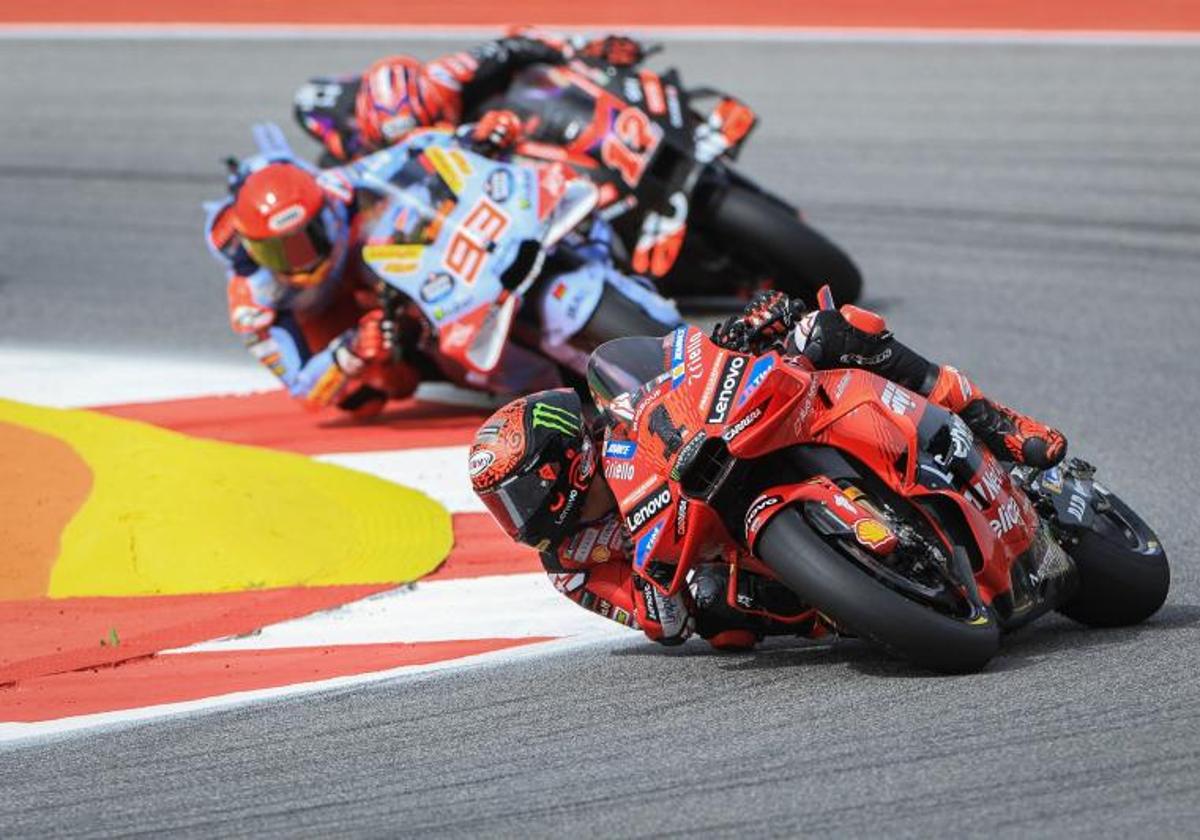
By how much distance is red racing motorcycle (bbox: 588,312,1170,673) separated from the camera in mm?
5328

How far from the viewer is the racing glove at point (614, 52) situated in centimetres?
1129

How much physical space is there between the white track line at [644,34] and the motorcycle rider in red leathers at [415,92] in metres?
6.91

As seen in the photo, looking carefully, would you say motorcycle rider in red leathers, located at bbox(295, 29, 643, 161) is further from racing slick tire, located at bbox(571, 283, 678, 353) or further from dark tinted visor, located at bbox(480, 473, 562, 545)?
dark tinted visor, located at bbox(480, 473, 562, 545)

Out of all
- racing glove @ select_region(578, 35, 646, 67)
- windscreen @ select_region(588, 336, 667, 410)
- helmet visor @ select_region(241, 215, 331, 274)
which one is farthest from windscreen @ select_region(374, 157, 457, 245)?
windscreen @ select_region(588, 336, 667, 410)

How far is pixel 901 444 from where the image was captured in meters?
5.61

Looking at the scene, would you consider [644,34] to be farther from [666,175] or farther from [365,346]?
[365,346]

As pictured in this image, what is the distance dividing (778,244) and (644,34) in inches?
329

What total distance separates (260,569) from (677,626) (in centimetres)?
208

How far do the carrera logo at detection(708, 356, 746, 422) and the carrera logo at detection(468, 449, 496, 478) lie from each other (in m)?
0.65

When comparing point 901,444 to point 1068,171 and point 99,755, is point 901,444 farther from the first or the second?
point 1068,171

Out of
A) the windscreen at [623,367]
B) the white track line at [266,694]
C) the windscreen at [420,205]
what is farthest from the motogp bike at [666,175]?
the windscreen at [623,367]

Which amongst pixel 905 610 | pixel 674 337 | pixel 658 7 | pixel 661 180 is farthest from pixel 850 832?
pixel 658 7

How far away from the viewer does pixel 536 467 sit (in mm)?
5742

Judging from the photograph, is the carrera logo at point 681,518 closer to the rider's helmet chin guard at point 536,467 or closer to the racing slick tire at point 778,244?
the rider's helmet chin guard at point 536,467
